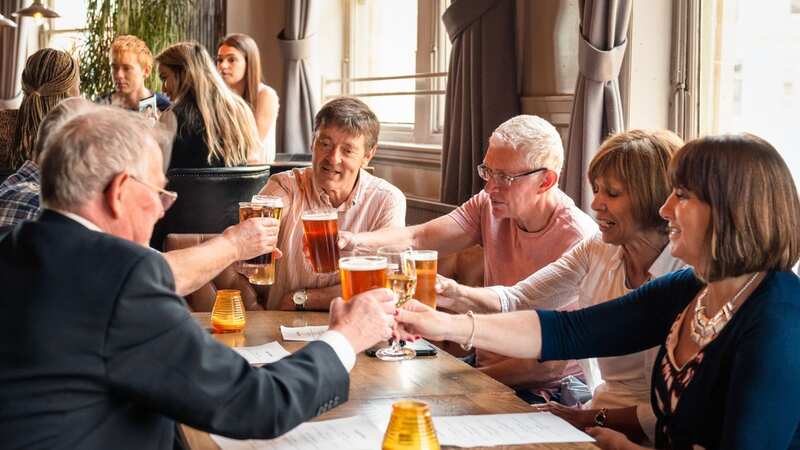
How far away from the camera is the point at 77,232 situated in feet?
4.64

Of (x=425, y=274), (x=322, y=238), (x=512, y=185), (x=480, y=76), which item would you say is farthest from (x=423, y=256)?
(x=480, y=76)

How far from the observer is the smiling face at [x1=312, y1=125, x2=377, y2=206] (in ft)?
10.6

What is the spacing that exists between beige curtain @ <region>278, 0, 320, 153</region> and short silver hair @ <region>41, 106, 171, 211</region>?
533 centimetres

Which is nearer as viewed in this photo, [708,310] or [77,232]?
[77,232]

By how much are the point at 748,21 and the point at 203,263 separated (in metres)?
2.05

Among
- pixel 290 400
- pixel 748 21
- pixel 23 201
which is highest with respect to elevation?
pixel 748 21

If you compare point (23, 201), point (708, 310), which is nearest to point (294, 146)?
point (23, 201)

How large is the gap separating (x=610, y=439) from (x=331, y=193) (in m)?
1.58

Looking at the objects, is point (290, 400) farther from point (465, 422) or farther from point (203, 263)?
point (203, 263)

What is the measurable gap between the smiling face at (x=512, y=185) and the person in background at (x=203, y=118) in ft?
5.91

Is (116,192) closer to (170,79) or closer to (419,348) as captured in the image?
(419,348)

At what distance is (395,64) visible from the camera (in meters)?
6.32

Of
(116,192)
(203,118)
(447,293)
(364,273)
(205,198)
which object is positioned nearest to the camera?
(116,192)

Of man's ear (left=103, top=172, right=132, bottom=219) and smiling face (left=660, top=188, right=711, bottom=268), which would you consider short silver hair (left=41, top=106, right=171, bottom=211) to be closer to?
man's ear (left=103, top=172, right=132, bottom=219)
